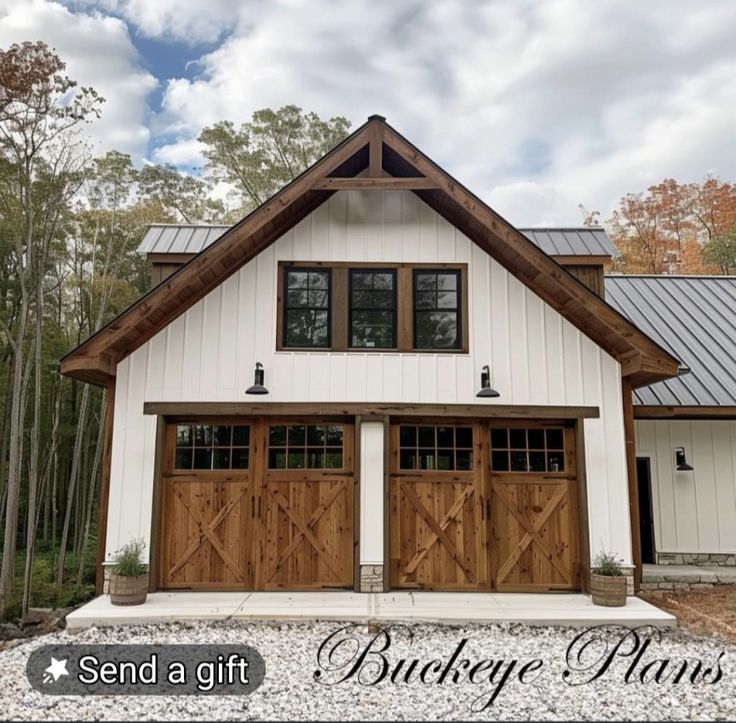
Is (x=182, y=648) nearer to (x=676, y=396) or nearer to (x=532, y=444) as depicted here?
(x=532, y=444)

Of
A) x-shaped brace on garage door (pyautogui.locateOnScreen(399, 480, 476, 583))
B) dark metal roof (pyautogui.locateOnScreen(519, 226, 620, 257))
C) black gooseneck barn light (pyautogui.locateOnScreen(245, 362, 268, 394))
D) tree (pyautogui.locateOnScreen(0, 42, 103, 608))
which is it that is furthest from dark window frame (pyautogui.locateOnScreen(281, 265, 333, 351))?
tree (pyautogui.locateOnScreen(0, 42, 103, 608))

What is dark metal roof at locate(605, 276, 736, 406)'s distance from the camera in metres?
7.96

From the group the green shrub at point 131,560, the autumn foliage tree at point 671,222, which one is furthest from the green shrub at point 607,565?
the autumn foliage tree at point 671,222

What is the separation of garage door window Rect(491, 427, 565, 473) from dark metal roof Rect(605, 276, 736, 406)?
162cm

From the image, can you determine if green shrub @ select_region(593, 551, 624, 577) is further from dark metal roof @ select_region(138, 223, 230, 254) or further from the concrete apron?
dark metal roof @ select_region(138, 223, 230, 254)

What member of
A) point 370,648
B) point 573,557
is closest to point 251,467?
point 370,648

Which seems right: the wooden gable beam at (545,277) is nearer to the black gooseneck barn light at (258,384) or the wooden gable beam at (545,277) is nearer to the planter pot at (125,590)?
the black gooseneck barn light at (258,384)

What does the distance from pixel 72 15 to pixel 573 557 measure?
11.6 meters

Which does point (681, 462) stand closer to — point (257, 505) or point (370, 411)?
point (370, 411)

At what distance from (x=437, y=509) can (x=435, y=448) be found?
0.73m

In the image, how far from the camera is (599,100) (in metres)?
14.9

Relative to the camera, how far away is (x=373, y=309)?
23.8 ft

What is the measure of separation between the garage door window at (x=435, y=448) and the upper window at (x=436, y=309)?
1.04 m

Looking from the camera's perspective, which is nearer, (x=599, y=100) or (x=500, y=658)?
(x=500, y=658)
